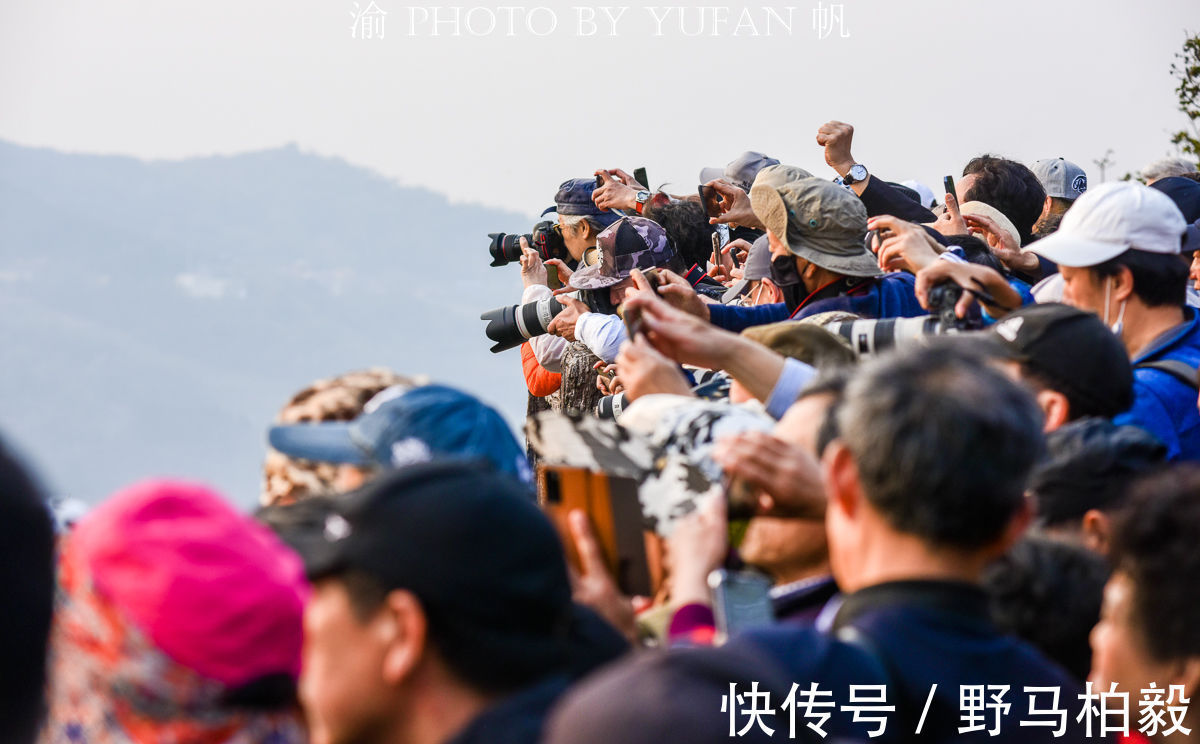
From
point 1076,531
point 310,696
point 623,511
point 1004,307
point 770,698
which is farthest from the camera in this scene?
point 1004,307

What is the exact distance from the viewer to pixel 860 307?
15.4 ft

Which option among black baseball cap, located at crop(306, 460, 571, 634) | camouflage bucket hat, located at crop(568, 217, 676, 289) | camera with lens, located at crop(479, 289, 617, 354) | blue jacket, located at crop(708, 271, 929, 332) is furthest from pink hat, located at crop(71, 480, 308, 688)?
camera with lens, located at crop(479, 289, 617, 354)

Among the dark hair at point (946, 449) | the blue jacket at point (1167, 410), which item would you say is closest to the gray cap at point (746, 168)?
the blue jacket at point (1167, 410)

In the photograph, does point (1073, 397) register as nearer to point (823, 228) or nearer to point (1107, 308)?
point (1107, 308)

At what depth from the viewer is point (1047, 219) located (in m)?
6.65

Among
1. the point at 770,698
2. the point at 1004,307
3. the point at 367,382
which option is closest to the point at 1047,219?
the point at 1004,307

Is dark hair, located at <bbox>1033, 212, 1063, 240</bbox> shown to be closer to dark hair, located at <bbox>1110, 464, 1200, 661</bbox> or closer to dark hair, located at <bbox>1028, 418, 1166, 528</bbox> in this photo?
dark hair, located at <bbox>1028, 418, 1166, 528</bbox>

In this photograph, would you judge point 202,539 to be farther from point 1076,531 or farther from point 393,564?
point 1076,531

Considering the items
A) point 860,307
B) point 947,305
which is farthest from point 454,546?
point 860,307

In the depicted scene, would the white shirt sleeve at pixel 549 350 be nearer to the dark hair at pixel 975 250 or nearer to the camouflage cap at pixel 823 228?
the camouflage cap at pixel 823 228

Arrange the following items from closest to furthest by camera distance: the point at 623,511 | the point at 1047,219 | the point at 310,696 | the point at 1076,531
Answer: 1. the point at 310,696
2. the point at 623,511
3. the point at 1076,531
4. the point at 1047,219

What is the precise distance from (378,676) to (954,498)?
850mm

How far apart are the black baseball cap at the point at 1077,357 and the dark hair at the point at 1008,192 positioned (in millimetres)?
3166

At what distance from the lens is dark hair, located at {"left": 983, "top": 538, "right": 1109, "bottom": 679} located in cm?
238
